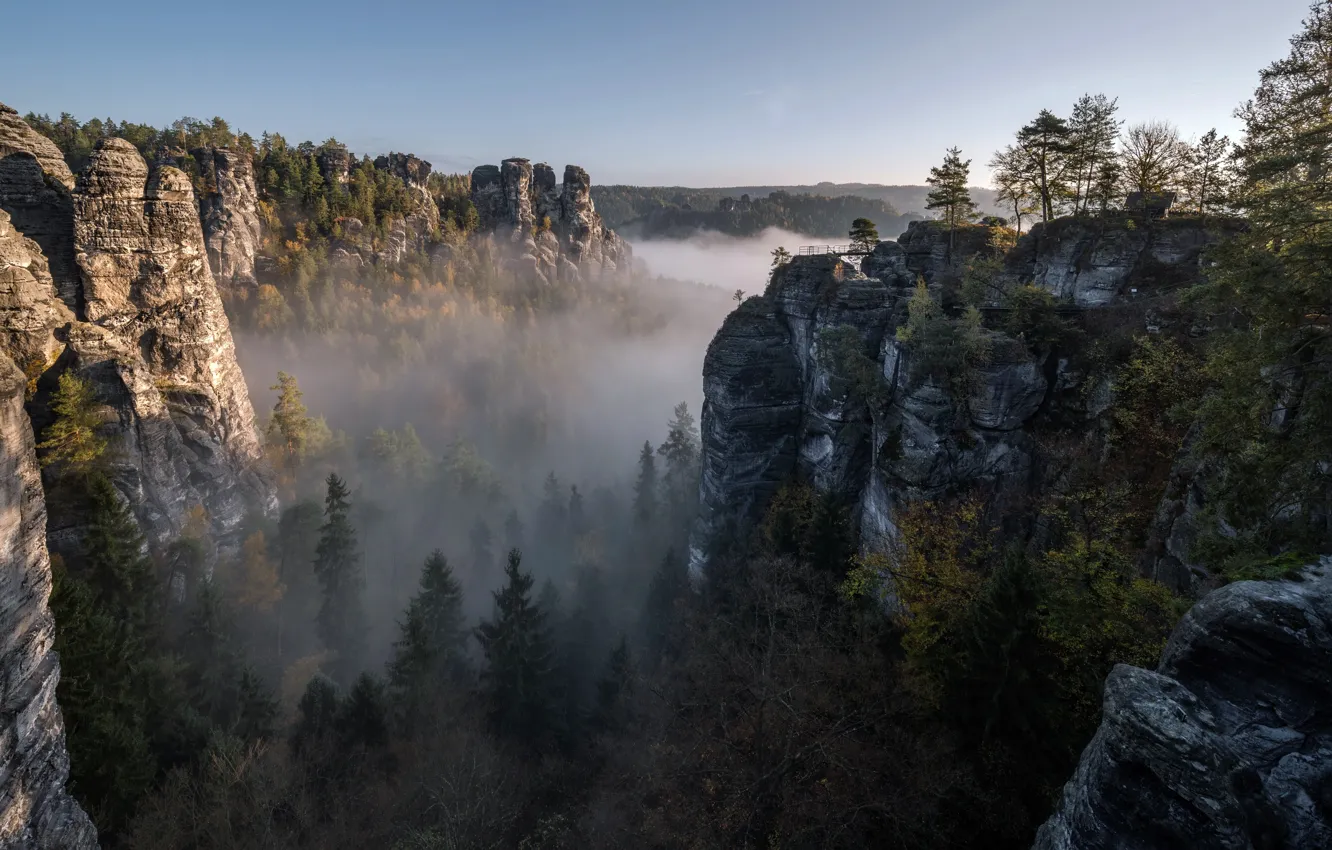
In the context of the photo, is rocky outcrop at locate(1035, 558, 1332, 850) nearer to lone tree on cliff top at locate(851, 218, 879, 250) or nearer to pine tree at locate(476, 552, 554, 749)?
pine tree at locate(476, 552, 554, 749)

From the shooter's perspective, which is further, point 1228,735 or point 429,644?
point 429,644

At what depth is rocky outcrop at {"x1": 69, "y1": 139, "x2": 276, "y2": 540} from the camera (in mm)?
29719

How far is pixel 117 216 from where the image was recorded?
102 ft

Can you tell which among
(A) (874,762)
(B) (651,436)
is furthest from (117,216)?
(B) (651,436)

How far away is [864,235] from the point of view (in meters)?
40.0

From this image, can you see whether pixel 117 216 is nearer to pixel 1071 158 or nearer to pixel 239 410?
pixel 239 410

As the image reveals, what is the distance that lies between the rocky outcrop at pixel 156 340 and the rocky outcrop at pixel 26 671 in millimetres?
18364

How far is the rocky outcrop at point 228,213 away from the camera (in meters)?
68.4

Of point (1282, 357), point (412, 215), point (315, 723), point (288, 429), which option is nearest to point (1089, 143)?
point (1282, 357)

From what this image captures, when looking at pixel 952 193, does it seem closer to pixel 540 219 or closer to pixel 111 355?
pixel 111 355

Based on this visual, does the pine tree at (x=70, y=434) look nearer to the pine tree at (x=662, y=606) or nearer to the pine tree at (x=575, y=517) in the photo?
the pine tree at (x=662, y=606)

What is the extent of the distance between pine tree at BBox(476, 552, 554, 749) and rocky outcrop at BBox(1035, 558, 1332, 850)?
25.0 meters

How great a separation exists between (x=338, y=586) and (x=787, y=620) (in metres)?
31.1

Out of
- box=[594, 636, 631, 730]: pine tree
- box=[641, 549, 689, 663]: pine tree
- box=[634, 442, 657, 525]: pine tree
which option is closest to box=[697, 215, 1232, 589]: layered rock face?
box=[641, 549, 689, 663]: pine tree
